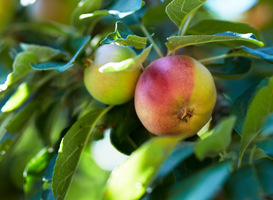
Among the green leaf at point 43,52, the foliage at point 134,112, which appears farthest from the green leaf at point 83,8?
the green leaf at point 43,52

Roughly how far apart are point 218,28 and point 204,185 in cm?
73

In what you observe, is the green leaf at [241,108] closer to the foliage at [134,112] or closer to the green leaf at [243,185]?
the foliage at [134,112]

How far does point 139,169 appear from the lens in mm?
565

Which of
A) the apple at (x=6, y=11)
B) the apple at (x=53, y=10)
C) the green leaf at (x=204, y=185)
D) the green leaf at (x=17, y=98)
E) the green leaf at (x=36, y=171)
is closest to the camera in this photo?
the green leaf at (x=204, y=185)

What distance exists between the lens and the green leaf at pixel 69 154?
2.85ft

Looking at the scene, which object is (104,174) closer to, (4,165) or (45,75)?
(4,165)

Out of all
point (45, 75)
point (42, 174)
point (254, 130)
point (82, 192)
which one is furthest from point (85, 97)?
point (82, 192)

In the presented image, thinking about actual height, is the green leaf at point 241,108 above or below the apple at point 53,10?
below

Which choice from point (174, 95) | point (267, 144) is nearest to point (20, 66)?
point (174, 95)

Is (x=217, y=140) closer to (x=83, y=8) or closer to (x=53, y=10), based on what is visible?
(x=83, y=8)

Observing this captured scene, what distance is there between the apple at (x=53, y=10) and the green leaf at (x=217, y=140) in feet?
4.87

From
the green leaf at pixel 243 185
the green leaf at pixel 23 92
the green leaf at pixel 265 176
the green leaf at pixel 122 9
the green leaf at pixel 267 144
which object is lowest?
the green leaf at pixel 267 144

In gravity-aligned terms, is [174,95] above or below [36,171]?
above

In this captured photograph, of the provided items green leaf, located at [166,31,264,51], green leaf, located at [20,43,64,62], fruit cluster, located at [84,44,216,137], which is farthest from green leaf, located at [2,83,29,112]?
green leaf, located at [166,31,264,51]
